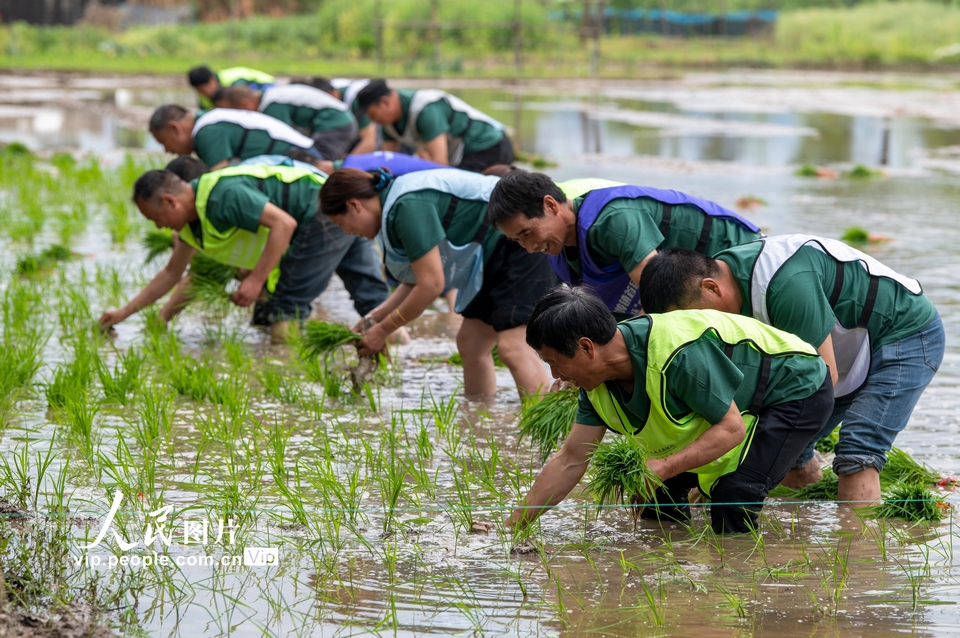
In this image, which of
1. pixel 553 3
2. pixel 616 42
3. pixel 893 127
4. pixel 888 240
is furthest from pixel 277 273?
pixel 553 3

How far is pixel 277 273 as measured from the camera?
6004 mm

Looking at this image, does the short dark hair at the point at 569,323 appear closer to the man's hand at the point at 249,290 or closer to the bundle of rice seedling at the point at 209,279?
the man's hand at the point at 249,290

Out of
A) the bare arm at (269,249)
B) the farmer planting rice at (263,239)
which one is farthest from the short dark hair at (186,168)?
the bare arm at (269,249)

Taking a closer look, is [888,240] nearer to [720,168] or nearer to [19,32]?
[720,168]

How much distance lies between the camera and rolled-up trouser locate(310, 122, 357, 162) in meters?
8.17

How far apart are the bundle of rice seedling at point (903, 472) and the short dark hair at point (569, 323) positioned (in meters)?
1.53

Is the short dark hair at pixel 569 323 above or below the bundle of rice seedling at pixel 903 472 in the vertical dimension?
above

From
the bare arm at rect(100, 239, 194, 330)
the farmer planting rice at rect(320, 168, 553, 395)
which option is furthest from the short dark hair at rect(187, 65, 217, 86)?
the farmer planting rice at rect(320, 168, 553, 395)

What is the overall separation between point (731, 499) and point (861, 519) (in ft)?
1.85

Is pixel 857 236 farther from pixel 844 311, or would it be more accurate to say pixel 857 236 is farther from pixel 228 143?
pixel 844 311

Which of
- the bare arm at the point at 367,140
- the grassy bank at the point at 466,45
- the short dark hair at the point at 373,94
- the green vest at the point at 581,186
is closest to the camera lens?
the green vest at the point at 581,186

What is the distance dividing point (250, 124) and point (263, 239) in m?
1.37

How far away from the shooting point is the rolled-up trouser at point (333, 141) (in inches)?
322

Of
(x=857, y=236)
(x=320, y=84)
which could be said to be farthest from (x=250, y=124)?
(x=857, y=236)
